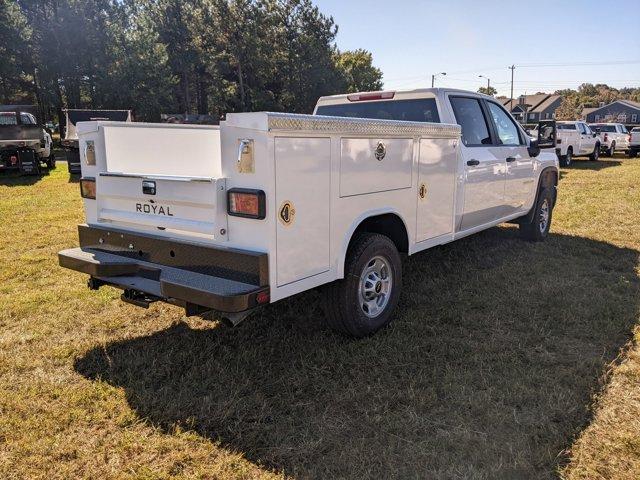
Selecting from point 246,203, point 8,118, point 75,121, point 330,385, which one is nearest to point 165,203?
point 246,203

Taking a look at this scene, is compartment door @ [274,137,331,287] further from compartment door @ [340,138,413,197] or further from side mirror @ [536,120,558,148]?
side mirror @ [536,120,558,148]

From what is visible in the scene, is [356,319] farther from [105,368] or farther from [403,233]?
[105,368]

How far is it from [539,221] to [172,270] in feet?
18.6

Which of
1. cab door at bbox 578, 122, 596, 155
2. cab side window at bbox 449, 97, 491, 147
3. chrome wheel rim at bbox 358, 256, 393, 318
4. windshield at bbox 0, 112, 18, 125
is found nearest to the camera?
chrome wheel rim at bbox 358, 256, 393, 318

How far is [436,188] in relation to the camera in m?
4.74

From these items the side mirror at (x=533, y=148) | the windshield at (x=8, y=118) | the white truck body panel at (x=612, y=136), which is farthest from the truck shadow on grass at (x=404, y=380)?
the white truck body panel at (x=612, y=136)

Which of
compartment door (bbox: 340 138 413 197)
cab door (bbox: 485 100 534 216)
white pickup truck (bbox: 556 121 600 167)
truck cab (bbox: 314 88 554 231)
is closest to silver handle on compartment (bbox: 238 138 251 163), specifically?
compartment door (bbox: 340 138 413 197)

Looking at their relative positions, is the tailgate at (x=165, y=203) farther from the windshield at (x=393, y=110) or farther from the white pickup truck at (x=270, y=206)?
the windshield at (x=393, y=110)

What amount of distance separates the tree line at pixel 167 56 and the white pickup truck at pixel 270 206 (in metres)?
32.9

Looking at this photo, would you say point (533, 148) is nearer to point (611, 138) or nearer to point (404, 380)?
point (404, 380)

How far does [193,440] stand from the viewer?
2.93 m

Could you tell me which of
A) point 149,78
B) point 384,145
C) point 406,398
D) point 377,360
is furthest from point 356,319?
point 149,78

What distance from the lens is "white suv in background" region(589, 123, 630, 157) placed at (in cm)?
2495

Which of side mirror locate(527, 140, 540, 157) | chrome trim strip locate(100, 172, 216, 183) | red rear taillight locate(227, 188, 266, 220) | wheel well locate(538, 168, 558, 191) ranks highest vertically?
side mirror locate(527, 140, 540, 157)
